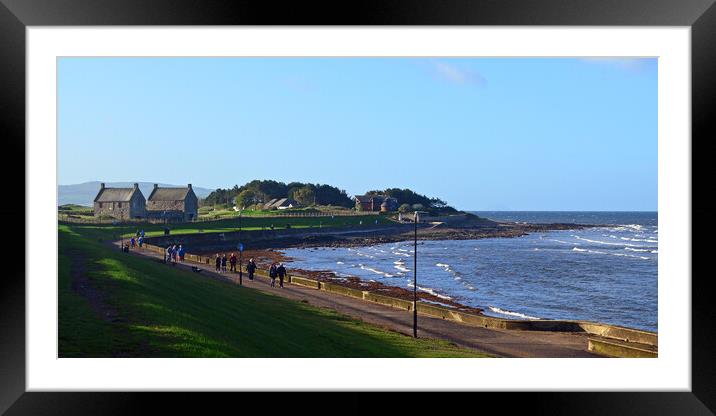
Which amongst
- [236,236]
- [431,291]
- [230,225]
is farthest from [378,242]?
[431,291]

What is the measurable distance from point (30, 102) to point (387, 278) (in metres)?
31.3

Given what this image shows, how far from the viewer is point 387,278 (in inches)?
1518

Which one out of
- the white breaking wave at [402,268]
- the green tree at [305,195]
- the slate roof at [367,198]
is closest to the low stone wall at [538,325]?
the white breaking wave at [402,268]

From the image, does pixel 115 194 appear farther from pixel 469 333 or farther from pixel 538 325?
pixel 538 325

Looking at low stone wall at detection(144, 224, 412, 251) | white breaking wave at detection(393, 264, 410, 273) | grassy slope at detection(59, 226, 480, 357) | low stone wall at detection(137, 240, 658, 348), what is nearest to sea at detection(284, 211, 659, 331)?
white breaking wave at detection(393, 264, 410, 273)

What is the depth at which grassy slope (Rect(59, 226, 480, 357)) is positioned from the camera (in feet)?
35.3

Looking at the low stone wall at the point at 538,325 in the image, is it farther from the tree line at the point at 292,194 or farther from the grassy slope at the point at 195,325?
the tree line at the point at 292,194

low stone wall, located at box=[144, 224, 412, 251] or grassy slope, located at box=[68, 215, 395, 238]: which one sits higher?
grassy slope, located at box=[68, 215, 395, 238]

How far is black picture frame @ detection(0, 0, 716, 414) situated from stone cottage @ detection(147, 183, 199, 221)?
159ft

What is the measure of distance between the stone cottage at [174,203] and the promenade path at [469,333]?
3181 cm

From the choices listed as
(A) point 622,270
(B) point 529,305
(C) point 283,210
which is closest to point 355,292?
(B) point 529,305

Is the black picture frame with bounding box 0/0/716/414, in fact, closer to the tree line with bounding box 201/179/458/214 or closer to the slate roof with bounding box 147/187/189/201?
the slate roof with bounding box 147/187/189/201
